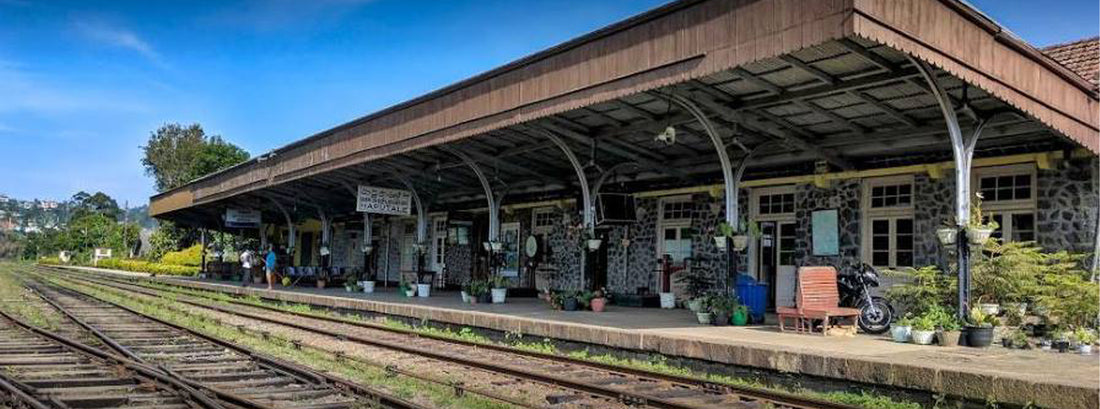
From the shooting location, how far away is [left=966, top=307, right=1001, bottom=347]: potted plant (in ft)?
28.5

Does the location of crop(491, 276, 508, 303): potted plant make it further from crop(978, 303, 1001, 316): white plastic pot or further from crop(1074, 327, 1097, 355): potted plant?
crop(1074, 327, 1097, 355): potted plant

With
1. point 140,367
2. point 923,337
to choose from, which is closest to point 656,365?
point 923,337

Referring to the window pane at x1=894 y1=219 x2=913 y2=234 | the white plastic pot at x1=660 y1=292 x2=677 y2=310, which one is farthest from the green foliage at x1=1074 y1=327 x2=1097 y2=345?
the white plastic pot at x1=660 y1=292 x2=677 y2=310

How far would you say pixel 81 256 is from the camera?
74000 millimetres

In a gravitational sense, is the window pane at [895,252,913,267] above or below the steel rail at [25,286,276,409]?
above

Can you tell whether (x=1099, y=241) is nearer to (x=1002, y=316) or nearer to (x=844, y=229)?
(x=1002, y=316)

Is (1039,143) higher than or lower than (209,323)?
higher

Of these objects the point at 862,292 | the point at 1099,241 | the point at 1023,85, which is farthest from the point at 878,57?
the point at 1099,241

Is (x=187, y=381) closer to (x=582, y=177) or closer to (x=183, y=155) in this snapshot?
(x=582, y=177)

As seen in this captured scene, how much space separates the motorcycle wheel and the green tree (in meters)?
55.9

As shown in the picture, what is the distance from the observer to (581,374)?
345 inches

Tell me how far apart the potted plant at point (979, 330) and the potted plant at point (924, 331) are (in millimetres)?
359

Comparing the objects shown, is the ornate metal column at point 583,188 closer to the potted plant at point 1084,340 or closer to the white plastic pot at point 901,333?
the white plastic pot at point 901,333

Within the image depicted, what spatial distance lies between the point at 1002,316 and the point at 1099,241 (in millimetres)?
1837
